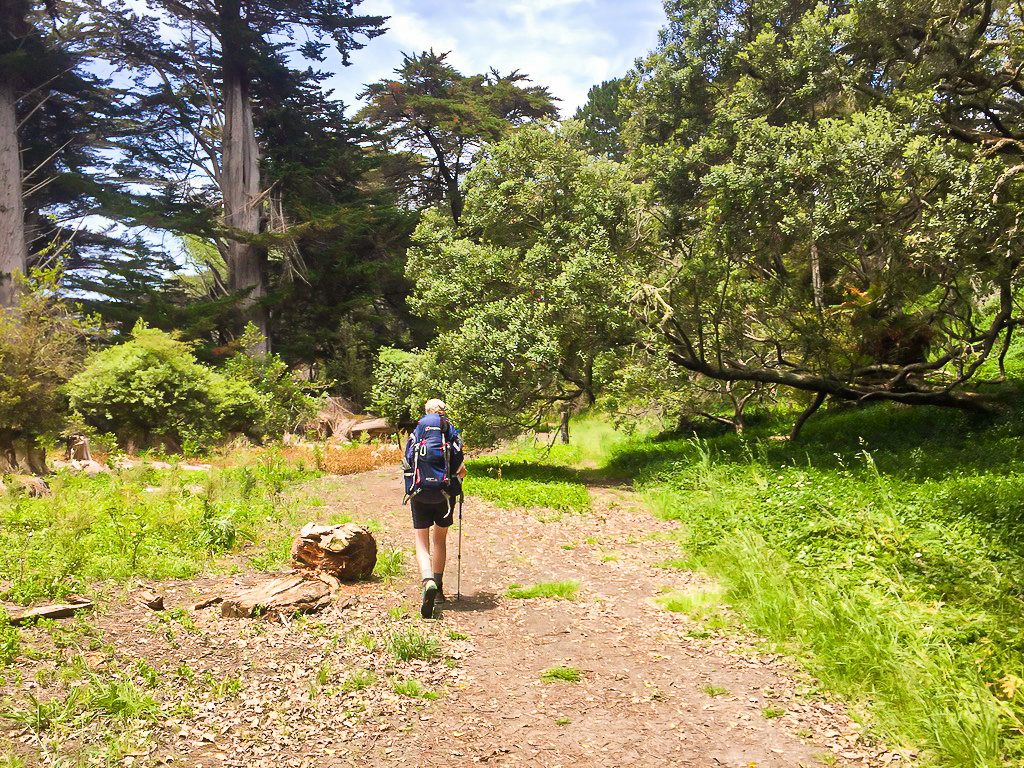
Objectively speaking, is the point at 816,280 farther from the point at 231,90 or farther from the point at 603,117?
the point at 603,117

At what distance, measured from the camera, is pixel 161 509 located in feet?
27.1

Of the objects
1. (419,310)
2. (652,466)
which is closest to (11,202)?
(419,310)

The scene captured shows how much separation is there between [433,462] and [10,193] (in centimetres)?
2371

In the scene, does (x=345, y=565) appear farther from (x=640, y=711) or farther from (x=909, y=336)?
(x=909, y=336)

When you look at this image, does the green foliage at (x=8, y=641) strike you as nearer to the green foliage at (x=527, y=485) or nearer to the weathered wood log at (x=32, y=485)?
the weathered wood log at (x=32, y=485)

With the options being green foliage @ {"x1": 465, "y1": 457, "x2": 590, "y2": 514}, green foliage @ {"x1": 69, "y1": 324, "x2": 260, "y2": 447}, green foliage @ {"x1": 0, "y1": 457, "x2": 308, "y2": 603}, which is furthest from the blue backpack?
green foliage @ {"x1": 69, "y1": 324, "x2": 260, "y2": 447}

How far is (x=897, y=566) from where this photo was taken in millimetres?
6977

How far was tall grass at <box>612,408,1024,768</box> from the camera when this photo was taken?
4.82 m

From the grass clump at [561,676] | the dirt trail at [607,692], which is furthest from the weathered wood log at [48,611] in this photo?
the grass clump at [561,676]

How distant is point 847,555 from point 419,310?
11.4m

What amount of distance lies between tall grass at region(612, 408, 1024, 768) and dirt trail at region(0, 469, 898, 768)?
0.49 metres

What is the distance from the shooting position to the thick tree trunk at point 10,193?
22766 millimetres

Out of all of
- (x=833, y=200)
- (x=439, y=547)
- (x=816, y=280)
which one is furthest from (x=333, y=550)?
(x=816, y=280)

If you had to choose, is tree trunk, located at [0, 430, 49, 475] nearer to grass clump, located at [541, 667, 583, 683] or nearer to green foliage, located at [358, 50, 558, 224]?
grass clump, located at [541, 667, 583, 683]
